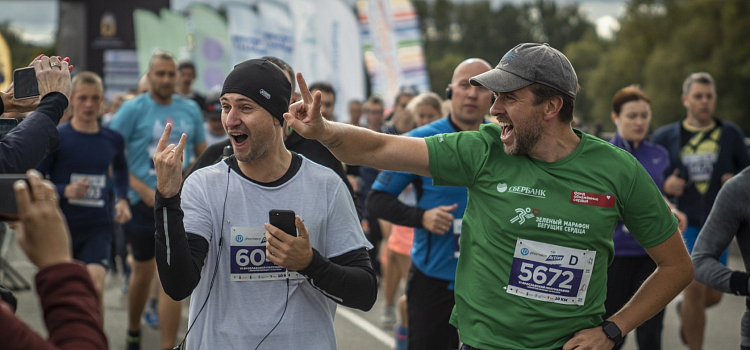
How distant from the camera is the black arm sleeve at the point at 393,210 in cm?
539

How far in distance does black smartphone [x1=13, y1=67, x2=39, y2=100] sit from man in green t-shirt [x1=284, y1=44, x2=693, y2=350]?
4.59ft

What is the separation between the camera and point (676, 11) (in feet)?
205

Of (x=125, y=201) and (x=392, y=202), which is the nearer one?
(x=392, y=202)

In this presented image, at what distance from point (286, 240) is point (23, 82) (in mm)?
1378

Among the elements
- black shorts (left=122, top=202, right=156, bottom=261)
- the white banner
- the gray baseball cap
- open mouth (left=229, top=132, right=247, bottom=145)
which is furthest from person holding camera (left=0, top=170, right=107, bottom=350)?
the white banner

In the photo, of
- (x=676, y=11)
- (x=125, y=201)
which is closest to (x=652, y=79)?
(x=676, y=11)

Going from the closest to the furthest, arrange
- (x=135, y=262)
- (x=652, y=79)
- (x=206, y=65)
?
1. (x=135, y=262)
2. (x=206, y=65)
3. (x=652, y=79)

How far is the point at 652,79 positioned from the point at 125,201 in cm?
5855

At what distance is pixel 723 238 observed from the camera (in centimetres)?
438

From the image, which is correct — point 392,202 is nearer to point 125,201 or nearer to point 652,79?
point 125,201

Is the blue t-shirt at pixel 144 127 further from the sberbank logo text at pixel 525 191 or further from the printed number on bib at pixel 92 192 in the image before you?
the sberbank logo text at pixel 525 191

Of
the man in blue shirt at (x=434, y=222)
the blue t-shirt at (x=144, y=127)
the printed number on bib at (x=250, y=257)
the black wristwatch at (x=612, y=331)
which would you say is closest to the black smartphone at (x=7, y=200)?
the printed number on bib at (x=250, y=257)

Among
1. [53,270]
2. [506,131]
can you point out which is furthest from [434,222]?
[53,270]

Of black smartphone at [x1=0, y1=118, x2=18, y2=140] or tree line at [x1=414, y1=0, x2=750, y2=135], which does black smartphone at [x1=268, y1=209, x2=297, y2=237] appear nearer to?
black smartphone at [x1=0, y1=118, x2=18, y2=140]
